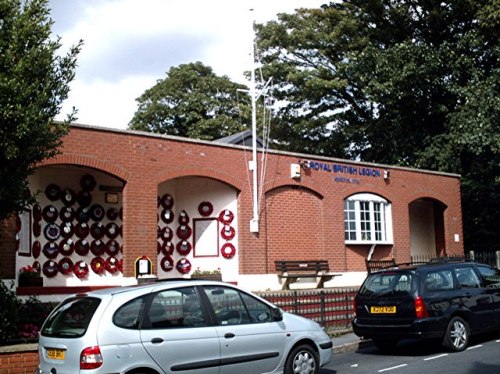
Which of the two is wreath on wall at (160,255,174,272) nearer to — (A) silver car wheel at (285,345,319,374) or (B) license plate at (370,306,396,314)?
(B) license plate at (370,306,396,314)

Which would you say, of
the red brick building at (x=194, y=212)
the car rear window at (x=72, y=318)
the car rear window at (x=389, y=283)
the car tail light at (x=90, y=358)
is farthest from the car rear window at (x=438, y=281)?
the red brick building at (x=194, y=212)

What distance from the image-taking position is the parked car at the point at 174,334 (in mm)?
6947

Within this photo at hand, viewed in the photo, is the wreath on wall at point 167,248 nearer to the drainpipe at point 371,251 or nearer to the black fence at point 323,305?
the black fence at point 323,305

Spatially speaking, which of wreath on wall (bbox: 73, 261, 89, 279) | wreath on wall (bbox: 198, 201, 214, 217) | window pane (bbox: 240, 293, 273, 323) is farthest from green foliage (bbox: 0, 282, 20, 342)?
wreath on wall (bbox: 198, 201, 214, 217)

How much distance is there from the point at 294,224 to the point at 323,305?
5351 mm

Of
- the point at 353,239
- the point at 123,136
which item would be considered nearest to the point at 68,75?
the point at 123,136

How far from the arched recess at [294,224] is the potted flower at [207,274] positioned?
5.44ft

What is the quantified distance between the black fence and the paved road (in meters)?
1.72

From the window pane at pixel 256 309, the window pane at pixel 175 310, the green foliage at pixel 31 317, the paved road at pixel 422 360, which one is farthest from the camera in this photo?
the green foliage at pixel 31 317

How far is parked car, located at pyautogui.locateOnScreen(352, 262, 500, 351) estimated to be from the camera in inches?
428

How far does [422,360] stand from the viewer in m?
10.7

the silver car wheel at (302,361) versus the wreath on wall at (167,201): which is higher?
the wreath on wall at (167,201)

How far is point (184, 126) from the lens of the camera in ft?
138

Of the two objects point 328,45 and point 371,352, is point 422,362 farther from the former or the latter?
point 328,45
